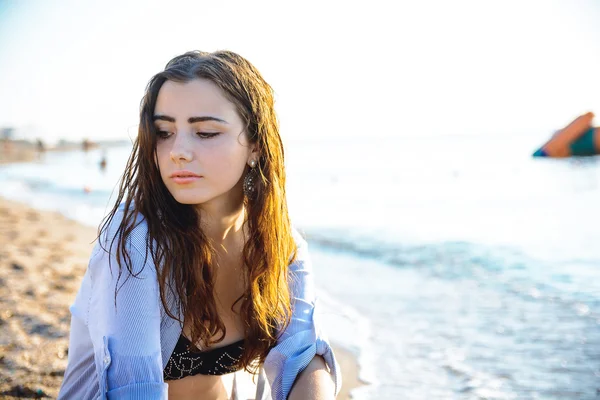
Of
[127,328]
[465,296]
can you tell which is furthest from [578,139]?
[127,328]

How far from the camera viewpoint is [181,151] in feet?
5.55

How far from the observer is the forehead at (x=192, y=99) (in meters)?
1.72

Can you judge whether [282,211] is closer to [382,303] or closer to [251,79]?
[251,79]

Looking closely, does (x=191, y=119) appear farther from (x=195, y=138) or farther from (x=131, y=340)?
(x=131, y=340)

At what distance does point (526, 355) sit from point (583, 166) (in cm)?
2020

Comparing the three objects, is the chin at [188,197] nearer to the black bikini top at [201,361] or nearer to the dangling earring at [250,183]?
the dangling earring at [250,183]

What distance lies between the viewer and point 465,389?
10.5 ft

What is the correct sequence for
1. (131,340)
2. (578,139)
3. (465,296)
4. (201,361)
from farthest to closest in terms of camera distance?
(578,139), (465,296), (201,361), (131,340)

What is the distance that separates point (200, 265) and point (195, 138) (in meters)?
0.46

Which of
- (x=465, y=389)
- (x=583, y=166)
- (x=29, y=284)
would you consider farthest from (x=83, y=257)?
(x=583, y=166)

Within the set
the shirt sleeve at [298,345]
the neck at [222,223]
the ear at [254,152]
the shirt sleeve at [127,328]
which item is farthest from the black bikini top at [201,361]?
the ear at [254,152]

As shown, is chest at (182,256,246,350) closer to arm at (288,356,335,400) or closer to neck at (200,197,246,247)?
neck at (200,197,246,247)

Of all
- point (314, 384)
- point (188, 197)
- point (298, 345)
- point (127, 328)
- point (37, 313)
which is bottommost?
point (37, 313)

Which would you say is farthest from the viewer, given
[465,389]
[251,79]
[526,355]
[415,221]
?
[415,221]
